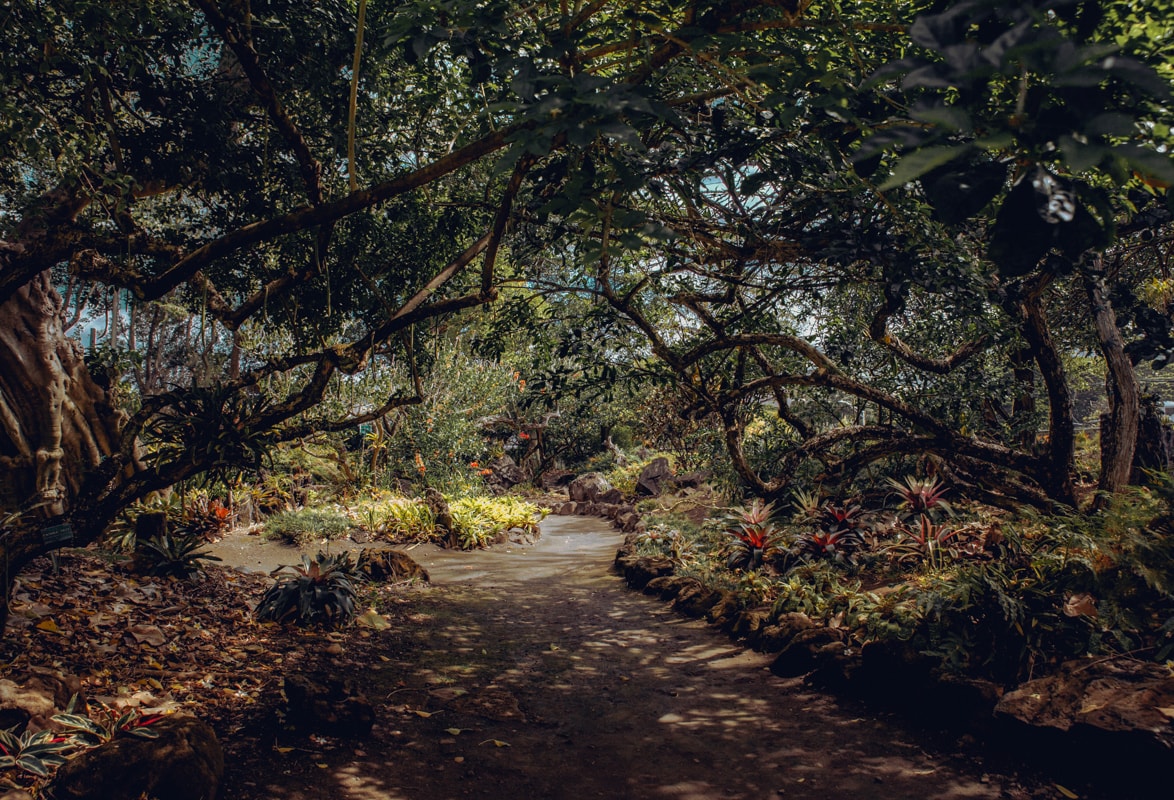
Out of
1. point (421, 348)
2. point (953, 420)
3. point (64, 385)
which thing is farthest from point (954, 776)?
point (64, 385)

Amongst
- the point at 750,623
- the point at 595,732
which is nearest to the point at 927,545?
the point at 750,623

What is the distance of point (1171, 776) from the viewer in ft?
8.39

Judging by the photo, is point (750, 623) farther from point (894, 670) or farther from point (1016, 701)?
point (1016, 701)

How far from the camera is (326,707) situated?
11.1 feet

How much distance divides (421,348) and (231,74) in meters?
2.77

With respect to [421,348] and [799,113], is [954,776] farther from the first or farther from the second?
[421,348]

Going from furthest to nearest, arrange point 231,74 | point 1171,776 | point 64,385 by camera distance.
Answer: point 64,385 → point 231,74 → point 1171,776

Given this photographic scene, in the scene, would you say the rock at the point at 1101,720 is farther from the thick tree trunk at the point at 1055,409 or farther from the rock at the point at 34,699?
the rock at the point at 34,699

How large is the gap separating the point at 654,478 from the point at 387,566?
11.2 m

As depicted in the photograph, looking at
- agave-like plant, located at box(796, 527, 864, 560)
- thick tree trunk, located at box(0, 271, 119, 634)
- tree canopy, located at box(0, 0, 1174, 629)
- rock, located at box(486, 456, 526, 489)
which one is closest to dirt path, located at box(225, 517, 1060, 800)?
agave-like plant, located at box(796, 527, 864, 560)

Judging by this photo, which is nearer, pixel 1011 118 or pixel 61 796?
pixel 1011 118

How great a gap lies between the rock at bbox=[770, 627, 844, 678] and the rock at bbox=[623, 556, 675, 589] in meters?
3.25

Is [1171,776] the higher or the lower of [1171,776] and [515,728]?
the higher

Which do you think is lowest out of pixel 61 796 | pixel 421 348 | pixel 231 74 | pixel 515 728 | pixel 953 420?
pixel 515 728
